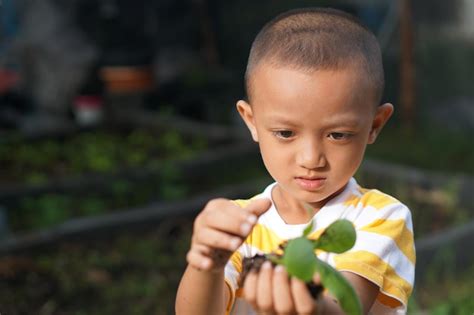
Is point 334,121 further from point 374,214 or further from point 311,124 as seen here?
point 374,214

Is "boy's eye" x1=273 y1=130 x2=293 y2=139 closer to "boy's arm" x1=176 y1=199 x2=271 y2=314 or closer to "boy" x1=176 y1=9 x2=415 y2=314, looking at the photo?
"boy" x1=176 y1=9 x2=415 y2=314

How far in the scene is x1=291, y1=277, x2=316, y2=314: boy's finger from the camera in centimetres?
146

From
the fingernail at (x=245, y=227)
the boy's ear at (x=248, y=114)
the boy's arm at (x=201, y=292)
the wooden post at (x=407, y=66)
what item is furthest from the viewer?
the wooden post at (x=407, y=66)

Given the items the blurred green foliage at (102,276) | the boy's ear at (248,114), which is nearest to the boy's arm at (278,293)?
the boy's ear at (248,114)

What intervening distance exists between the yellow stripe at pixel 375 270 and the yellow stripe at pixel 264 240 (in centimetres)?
13

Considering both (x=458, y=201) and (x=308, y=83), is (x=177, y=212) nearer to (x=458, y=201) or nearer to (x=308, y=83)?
(x=458, y=201)

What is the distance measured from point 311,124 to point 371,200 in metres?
0.28

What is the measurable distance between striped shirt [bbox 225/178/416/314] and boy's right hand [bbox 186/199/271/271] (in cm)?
25

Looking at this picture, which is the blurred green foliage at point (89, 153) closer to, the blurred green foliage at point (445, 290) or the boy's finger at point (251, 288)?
the blurred green foliage at point (445, 290)

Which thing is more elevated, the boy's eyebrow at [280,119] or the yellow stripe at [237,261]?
the boy's eyebrow at [280,119]

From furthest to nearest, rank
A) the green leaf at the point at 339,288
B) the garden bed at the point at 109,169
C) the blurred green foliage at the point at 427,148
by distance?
the blurred green foliage at the point at 427,148
the garden bed at the point at 109,169
the green leaf at the point at 339,288

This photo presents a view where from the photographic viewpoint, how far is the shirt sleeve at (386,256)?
179cm

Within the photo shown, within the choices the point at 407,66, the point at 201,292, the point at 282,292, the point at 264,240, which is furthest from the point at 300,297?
the point at 407,66

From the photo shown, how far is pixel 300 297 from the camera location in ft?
4.81
